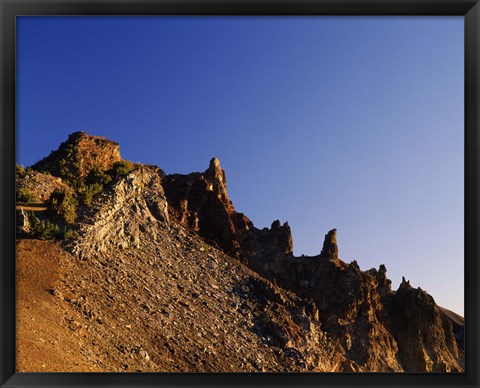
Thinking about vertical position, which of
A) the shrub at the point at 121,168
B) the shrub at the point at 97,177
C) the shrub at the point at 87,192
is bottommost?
the shrub at the point at 87,192

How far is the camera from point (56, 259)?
659 inches

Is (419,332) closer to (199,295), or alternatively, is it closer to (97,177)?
(199,295)

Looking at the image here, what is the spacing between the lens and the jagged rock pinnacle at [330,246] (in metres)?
35.2

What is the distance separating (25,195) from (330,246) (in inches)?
906

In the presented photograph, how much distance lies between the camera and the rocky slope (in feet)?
51.3

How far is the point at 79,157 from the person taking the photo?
23.7 meters

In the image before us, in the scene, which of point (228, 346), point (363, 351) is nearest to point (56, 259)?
point (228, 346)

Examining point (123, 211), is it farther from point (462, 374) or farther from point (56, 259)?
point (462, 374)

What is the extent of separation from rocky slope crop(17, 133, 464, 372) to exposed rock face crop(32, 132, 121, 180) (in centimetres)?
7
